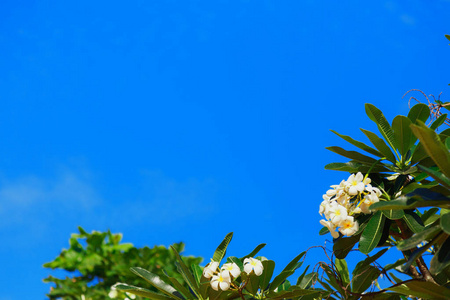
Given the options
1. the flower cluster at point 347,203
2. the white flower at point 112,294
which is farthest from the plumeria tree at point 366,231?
the white flower at point 112,294

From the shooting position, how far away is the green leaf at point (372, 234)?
2119mm

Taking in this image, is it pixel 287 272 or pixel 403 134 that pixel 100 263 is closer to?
pixel 287 272

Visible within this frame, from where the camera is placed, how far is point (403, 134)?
2326mm

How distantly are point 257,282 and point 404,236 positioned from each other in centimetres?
76

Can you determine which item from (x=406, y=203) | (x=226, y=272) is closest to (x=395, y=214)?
(x=406, y=203)

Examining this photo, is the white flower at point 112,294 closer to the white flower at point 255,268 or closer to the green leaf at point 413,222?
the white flower at point 255,268

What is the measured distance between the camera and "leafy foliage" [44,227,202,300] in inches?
180

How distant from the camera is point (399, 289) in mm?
2027

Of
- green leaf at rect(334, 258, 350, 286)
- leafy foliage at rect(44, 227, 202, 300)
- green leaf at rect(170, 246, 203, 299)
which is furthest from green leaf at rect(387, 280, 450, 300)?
leafy foliage at rect(44, 227, 202, 300)

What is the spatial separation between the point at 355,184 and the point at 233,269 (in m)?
0.68

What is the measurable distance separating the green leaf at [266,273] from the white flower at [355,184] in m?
0.57

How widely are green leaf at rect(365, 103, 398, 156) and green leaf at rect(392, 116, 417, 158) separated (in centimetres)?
4

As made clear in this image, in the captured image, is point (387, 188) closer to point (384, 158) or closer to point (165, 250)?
point (384, 158)

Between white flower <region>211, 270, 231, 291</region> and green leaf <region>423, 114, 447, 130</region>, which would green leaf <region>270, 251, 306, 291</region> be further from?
green leaf <region>423, 114, 447, 130</region>
